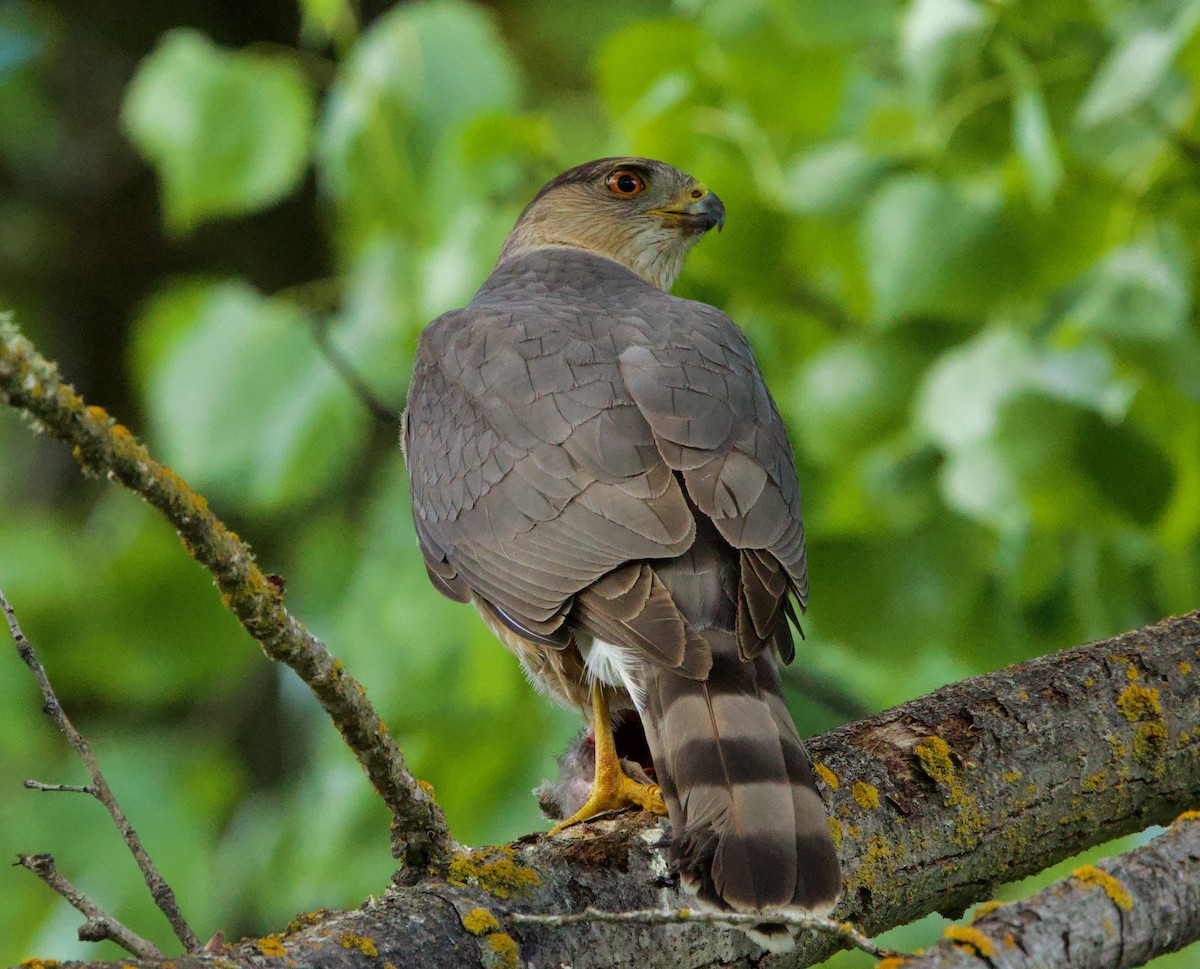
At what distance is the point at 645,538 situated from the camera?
8.98 feet

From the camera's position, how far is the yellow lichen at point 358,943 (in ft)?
6.18

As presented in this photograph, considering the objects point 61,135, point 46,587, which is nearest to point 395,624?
point 46,587

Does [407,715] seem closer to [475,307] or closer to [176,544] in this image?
[475,307]

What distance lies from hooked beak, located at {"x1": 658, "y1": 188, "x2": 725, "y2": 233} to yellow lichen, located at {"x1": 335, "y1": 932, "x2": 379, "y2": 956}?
3062 mm

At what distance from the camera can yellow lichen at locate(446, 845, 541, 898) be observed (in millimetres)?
2113

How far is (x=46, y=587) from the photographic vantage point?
6.41 metres

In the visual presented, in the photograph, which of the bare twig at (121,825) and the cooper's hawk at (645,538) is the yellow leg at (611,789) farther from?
the bare twig at (121,825)

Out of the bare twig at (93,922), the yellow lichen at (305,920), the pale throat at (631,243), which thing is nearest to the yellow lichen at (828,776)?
the yellow lichen at (305,920)

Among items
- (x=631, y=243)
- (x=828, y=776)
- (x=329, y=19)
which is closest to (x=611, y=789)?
(x=828, y=776)

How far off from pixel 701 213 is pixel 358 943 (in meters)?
3.11

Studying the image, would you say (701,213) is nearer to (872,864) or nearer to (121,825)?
(872,864)

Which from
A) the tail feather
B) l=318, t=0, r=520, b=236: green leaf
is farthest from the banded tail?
l=318, t=0, r=520, b=236: green leaf

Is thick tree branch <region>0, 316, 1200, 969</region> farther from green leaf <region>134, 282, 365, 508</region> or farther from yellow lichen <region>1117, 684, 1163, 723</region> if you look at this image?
green leaf <region>134, 282, 365, 508</region>

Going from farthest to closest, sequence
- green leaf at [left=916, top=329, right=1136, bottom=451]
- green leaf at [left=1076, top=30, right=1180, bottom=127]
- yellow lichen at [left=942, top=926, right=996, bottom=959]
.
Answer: green leaf at [left=916, top=329, right=1136, bottom=451] → green leaf at [left=1076, top=30, right=1180, bottom=127] → yellow lichen at [left=942, top=926, right=996, bottom=959]
